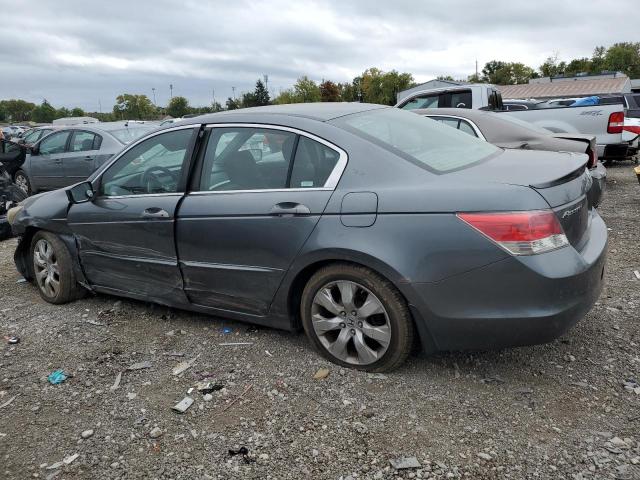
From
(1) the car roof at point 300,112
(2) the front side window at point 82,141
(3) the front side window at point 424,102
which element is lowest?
(1) the car roof at point 300,112

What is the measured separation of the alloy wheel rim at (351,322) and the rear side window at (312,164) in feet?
2.04

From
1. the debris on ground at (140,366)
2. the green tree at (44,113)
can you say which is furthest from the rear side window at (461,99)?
the green tree at (44,113)

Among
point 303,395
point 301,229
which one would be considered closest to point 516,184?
point 301,229

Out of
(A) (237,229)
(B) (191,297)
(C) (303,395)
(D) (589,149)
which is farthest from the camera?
(D) (589,149)

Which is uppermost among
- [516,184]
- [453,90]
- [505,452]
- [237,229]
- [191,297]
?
[453,90]

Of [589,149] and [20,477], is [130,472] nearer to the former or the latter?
[20,477]

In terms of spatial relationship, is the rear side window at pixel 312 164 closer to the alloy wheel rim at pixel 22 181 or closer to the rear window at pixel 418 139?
the rear window at pixel 418 139

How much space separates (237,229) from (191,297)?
0.75 meters

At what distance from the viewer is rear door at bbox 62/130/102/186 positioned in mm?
9938

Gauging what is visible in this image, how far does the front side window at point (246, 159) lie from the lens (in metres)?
3.28

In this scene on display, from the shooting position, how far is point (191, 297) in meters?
3.73

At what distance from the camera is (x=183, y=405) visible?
297cm

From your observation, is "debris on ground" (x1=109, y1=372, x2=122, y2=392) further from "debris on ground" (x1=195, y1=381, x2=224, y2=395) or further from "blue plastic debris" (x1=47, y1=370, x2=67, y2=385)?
"debris on ground" (x1=195, y1=381, x2=224, y2=395)

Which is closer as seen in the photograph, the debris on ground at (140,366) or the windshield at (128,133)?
the debris on ground at (140,366)
